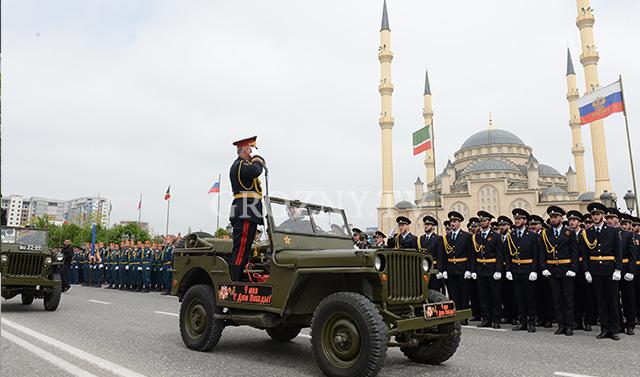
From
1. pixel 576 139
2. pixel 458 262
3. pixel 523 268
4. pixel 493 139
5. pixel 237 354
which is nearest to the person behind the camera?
pixel 237 354

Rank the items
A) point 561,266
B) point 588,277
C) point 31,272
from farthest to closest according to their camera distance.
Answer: point 31,272 → point 561,266 → point 588,277

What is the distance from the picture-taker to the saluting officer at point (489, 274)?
8.61m

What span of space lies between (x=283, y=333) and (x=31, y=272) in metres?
7.05

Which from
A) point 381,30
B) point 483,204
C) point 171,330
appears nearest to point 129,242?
point 171,330

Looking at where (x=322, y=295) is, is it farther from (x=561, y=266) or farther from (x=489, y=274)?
(x=561, y=266)

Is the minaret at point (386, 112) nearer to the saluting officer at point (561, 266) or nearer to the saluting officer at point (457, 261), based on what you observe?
the saluting officer at point (457, 261)

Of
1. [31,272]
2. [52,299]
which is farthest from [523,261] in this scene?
[31,272]

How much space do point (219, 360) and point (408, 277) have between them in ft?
7.67

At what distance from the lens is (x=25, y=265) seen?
34.1ft

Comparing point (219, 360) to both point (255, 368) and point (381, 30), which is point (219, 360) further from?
point (381, 30)

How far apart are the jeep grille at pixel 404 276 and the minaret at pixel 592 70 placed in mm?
42900

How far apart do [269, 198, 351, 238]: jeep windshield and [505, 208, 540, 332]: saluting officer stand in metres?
3.91

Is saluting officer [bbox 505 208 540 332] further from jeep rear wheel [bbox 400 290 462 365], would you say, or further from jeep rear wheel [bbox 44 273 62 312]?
jeep rear wheel [bbox 44 273 62 312]

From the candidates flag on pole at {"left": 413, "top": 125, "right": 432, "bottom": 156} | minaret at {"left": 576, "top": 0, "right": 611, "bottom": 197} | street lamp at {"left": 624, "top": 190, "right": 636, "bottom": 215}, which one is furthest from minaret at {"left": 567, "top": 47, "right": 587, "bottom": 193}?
street lamp at {"left": 624, "top": 190, "right": 636, "bottom": 215}
